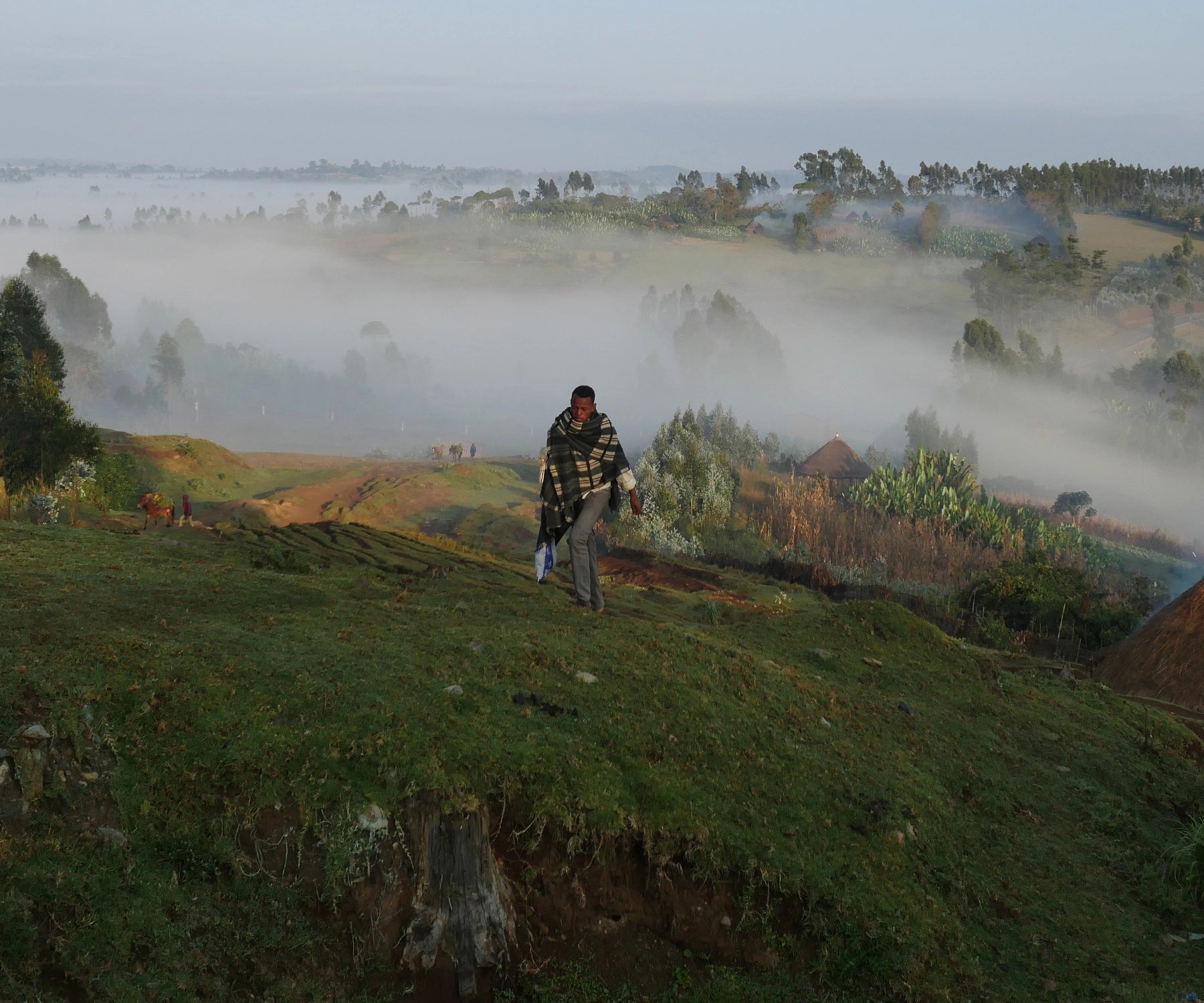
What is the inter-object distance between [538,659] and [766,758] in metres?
2.47

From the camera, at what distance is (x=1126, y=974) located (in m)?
8.51

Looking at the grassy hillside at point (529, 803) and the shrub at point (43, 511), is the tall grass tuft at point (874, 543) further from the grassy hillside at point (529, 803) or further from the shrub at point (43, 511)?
the grassy hillside at point (529, 803)

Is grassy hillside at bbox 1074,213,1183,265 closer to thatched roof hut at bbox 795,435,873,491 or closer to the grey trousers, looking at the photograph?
thatched roof hut at bbox 795,435,873,491

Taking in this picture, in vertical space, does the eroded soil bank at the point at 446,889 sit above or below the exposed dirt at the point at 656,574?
above

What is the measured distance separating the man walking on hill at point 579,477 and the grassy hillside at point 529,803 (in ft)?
3.84

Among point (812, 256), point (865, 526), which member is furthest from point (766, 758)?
point (812, 256)

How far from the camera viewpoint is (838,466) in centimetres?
6122

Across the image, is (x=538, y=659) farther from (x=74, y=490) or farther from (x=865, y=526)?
(x=865, y=526)

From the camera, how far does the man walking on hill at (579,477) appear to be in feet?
39.6

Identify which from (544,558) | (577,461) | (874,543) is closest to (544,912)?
(544,558)

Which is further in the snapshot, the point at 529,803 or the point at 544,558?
the point at 544,558

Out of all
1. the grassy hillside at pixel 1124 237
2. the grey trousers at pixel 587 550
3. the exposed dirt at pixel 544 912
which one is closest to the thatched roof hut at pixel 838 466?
the grey trousers at pixel 587 550

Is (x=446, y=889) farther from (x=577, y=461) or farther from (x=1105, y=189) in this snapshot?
(x=1105, y=189)

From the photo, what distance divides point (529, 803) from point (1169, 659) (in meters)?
16.9
